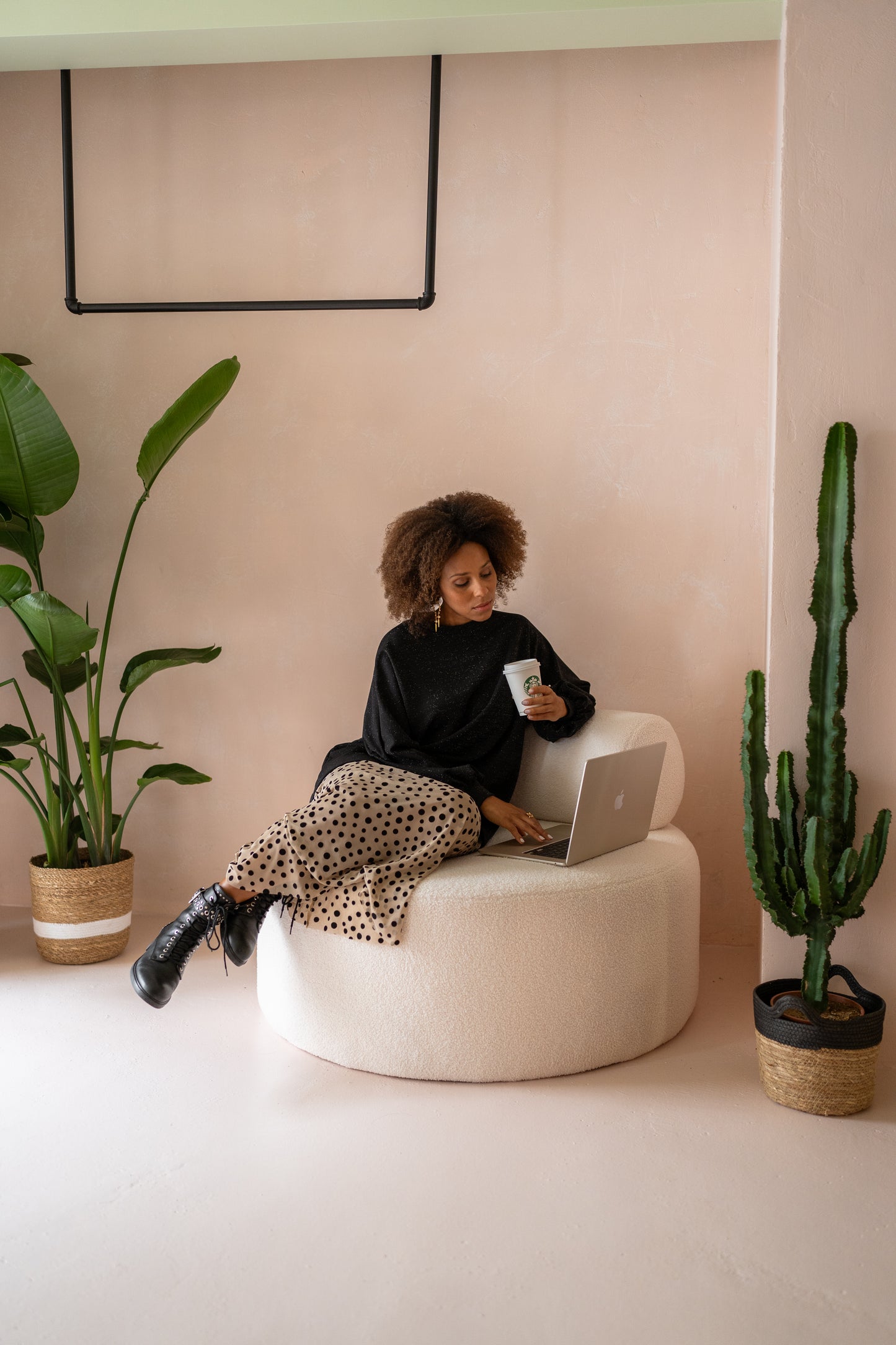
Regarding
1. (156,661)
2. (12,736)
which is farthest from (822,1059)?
(12,736)

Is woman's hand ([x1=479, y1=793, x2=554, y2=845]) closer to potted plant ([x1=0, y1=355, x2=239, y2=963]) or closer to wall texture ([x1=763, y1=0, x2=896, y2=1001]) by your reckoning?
wall texture ([x1=763, y1=0, x2=896, y2=1001])

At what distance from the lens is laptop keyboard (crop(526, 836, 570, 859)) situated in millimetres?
2449

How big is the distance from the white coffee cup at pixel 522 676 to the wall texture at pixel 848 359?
0.55 m

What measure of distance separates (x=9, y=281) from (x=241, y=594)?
1.30m

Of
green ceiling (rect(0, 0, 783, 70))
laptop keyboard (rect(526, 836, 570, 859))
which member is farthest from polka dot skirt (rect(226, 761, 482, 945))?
green ceiling (rect(0, 0, 783, 70))

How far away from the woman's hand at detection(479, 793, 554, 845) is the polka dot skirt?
81mm

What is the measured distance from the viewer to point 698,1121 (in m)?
2.13

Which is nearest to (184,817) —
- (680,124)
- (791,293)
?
(791,293)

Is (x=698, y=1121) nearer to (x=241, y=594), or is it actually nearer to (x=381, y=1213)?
(x=381, y=1213)

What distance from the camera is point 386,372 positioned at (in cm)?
330

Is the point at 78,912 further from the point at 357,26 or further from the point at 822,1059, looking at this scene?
the point at 357,26

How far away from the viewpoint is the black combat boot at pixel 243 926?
2.41 metres

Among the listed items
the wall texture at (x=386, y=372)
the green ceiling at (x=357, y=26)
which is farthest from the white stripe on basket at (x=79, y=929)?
the green ceiling at (x=357, y=26)

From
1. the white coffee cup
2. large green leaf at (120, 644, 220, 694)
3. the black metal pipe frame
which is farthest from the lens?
the black metal pipe frame
